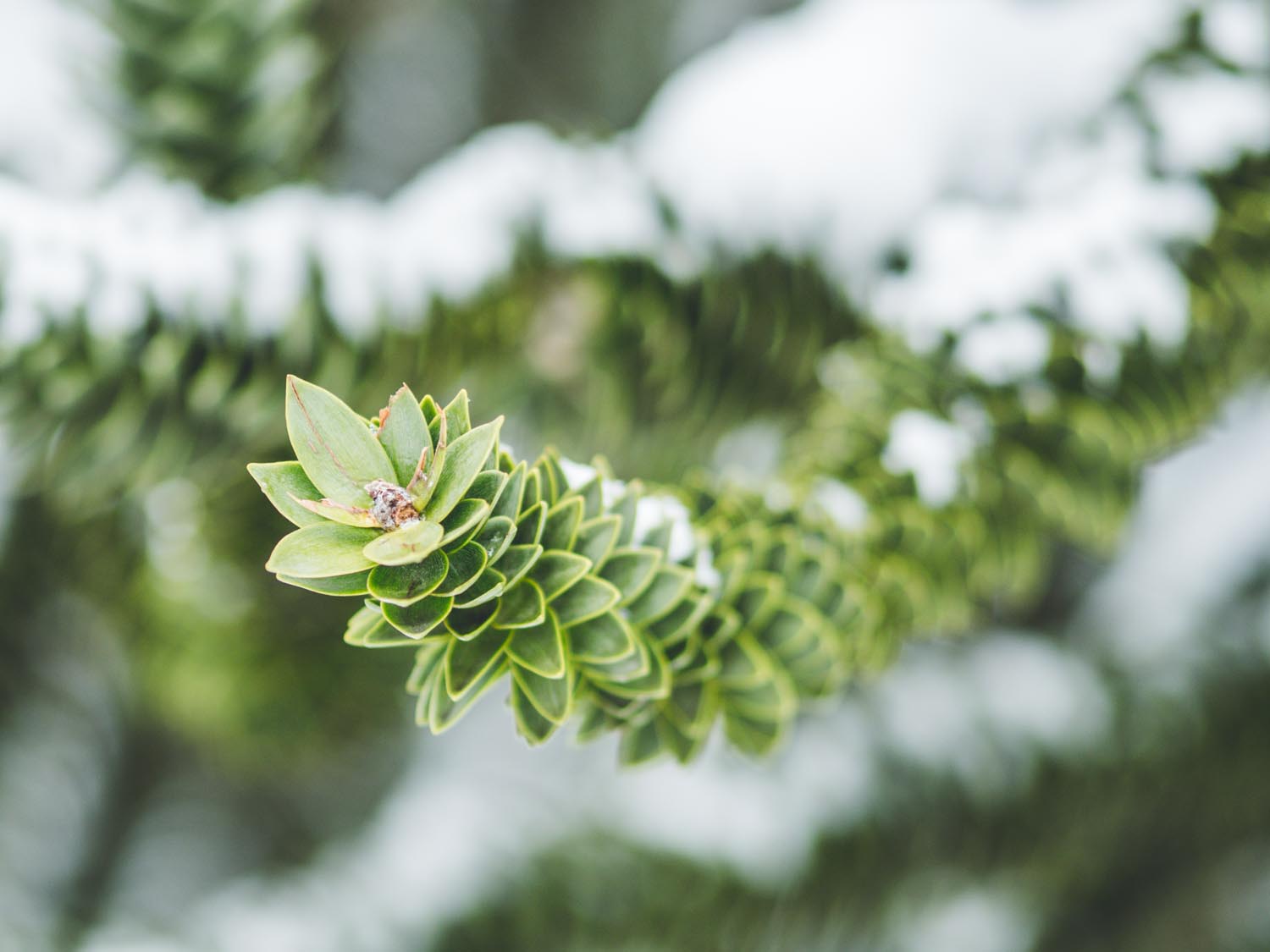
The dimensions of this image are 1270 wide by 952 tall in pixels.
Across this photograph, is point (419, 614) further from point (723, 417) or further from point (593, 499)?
point (723, 417)

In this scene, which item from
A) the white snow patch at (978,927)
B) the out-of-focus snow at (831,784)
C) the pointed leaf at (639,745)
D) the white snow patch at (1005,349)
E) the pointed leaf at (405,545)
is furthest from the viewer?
the white snow patch at (978,927)

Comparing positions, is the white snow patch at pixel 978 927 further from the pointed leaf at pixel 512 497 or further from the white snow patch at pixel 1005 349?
the pointed leaf at pixel 512 497

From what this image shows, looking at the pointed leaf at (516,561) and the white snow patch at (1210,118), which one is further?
the white snow patch at (1210,118)

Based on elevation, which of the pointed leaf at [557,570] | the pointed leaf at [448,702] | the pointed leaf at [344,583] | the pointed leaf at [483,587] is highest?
the pointed leaf at [557,570]

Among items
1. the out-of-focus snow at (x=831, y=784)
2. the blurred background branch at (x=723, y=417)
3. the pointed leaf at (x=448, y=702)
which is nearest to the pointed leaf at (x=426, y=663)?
the pointed leaf at (x=448, y=702)

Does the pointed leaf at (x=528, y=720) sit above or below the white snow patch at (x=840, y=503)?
below

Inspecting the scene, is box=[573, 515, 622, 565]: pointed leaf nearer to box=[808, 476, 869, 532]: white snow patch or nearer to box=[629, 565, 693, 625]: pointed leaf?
box=[629, 565, 693, 625]: pointed leaf

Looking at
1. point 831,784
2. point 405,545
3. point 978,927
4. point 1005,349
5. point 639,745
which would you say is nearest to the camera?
point 405,545

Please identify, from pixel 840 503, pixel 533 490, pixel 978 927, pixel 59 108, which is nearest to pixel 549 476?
pixel 533 490

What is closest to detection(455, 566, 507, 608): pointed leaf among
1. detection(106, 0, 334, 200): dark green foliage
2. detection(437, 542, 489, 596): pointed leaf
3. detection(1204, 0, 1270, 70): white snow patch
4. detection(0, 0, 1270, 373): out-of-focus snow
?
detection(437, 542, 489, 596): pointed leaf
